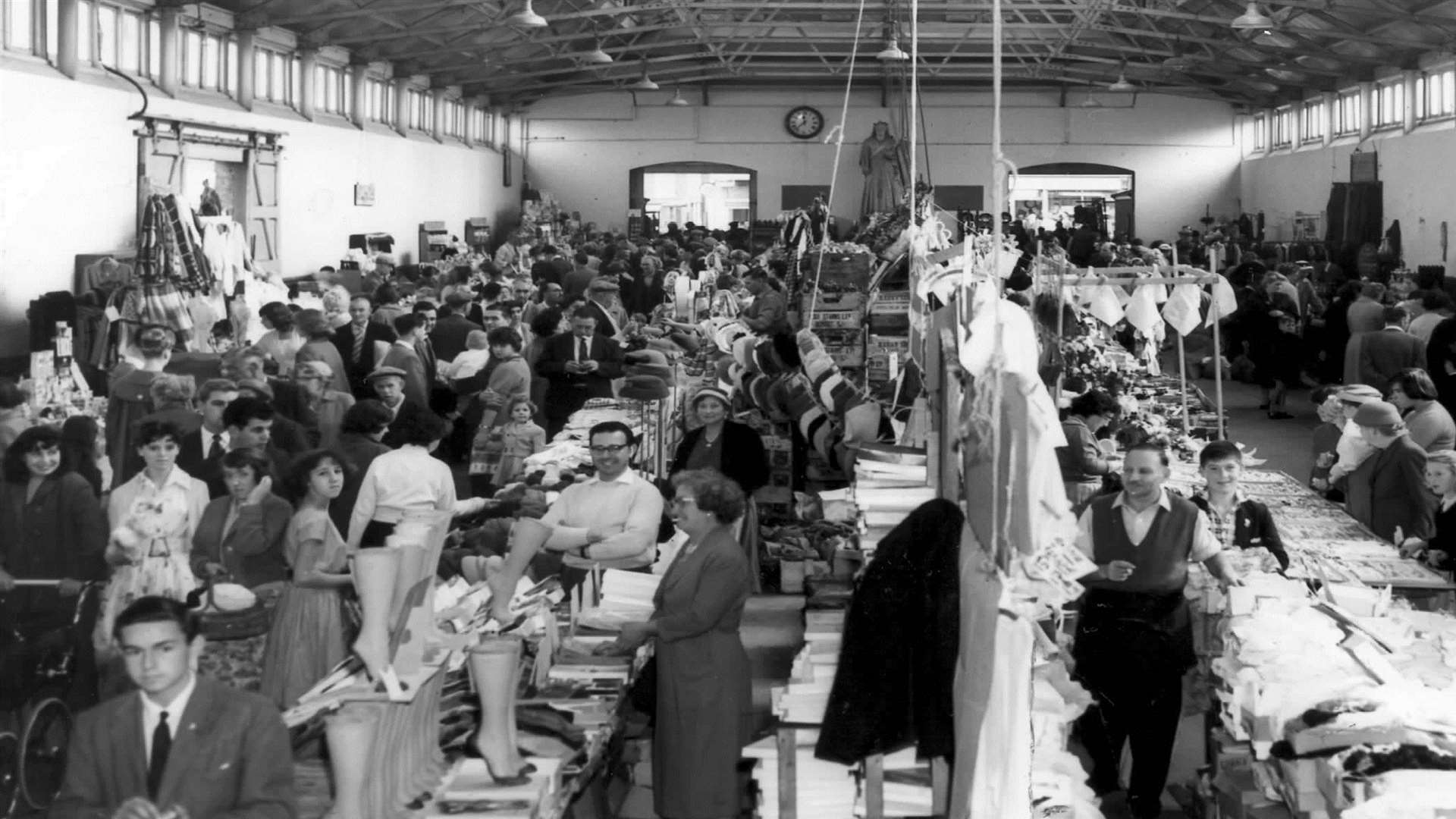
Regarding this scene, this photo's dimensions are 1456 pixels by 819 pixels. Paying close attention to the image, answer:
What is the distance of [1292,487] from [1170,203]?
23.0m

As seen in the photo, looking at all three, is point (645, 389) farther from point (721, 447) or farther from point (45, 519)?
point (45, 519)

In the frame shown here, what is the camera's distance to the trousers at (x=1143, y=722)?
543 cm

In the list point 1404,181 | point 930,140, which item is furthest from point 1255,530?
point 930,140

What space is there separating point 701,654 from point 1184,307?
3816 millimetres

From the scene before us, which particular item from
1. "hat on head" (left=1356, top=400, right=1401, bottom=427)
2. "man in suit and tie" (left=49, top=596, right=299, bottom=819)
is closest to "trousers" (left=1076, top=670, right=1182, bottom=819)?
"hat on head" (left=1356, top=400, right=1401, bottom=427)

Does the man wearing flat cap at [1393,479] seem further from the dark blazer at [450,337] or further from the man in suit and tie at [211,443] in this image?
the dark blazer at [450,337]

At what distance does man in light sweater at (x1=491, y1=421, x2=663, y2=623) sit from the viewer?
567 centimetres

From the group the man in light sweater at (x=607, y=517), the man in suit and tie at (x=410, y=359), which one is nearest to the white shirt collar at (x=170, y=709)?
the man in light sweater at (x=607, y=517)

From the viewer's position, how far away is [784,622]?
17.5 ft

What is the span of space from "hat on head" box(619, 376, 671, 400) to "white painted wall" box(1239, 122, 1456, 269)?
12911mm

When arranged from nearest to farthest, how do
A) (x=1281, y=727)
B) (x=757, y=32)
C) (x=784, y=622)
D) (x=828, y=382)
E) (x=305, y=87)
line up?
(x=1281, y=727) < (x=784, y=622) < (x=828, y=382) < (x=305, y=87) < (x=757, y=32)

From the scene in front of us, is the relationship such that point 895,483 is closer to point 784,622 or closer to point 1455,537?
point 784,622

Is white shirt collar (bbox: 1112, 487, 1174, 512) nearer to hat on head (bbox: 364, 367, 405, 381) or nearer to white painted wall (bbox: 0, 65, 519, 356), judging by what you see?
hat on head (bbox: 364, 367, 405, 381)

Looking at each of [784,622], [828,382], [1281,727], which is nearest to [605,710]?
[784,622]
